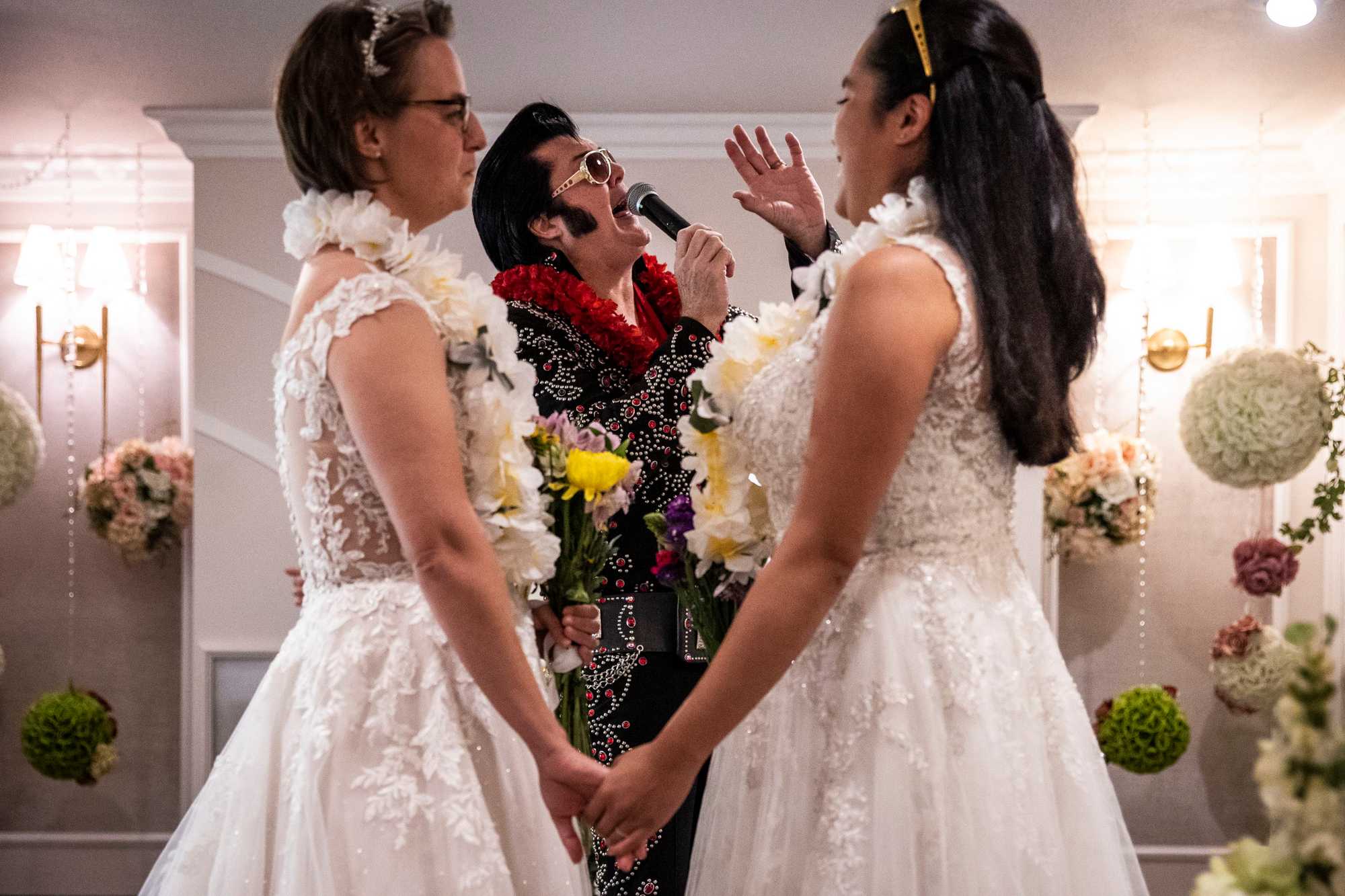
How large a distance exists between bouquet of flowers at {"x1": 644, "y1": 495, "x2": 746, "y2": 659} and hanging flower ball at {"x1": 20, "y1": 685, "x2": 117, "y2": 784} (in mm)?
3790

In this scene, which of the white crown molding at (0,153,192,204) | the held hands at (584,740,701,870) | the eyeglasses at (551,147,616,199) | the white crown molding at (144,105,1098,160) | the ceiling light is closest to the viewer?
the held hands at (584,740,701,870)

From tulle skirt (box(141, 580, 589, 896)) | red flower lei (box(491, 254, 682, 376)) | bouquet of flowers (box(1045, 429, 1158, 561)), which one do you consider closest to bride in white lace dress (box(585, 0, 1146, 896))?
tulle skirt (box(141, 580, 589, 896))

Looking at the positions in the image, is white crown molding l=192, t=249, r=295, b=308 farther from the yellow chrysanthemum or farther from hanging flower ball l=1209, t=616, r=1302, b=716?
hanging flower ball l=1209, t=616, r=1302, b=716

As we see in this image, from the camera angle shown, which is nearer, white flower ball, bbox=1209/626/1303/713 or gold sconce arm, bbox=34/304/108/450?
white flower ball, bbox=1209/626/1303/713

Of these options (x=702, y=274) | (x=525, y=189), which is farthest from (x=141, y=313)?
(x=702, y=274)

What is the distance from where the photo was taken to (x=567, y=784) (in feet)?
5.10

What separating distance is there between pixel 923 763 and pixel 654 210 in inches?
57.1

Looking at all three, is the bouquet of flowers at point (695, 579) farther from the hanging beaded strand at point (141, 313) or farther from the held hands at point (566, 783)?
the hanging beaded strand at point (141, 313)

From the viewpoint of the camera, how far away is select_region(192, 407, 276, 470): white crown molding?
15.9 feet

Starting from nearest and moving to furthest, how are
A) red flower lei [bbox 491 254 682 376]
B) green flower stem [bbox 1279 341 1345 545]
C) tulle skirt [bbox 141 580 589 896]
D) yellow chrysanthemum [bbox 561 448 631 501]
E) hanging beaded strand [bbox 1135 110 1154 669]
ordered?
tulle skirt [bbox 141 580 589 896] → yellow chrysanthemum [bbox 561 448 631 501] → red flower lei [bbox 491 254 682 376] → green flower stem [bbox 1279 341 1345 545] → hanging beaded strand [bbox 1135 110 1154 669]

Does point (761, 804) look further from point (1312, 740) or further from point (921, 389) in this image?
point (1312, 740)

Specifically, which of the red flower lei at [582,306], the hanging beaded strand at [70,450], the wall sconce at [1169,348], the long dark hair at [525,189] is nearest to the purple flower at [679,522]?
the red flower lei at [582,306]

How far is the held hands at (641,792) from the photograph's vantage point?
1.59 metres

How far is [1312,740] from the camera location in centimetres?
78
